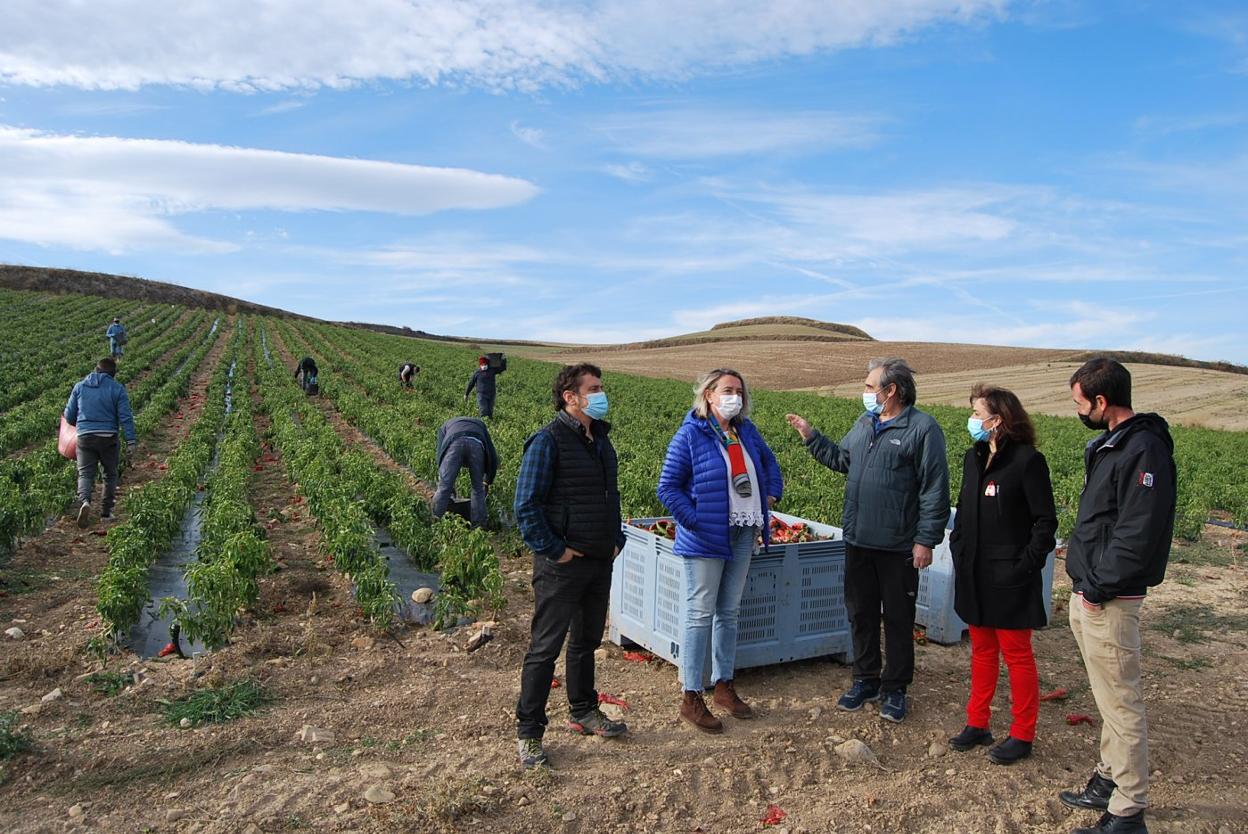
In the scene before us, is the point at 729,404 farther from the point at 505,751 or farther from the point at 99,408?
the point at 99,408

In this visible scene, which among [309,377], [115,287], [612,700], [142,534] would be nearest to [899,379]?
[612,700]

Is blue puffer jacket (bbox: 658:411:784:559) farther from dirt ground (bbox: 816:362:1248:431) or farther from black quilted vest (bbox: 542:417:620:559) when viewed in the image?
dirt ground (bbox: 816:362:1248:431)

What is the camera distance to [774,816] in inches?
166

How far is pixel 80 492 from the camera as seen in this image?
10453 mm

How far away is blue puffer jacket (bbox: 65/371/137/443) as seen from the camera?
405 inches

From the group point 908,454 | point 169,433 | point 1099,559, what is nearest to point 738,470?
point 908,454

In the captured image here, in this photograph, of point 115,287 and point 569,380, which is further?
point 115,287

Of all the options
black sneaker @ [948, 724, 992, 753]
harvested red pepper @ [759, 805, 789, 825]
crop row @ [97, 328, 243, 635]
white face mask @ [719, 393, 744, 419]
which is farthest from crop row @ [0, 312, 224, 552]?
black sneaker @ [948, 724, 992, 753]

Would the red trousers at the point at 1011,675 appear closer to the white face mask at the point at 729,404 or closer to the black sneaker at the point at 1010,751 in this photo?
the black sneaker at the point at 1010,751

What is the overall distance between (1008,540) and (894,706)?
139cm

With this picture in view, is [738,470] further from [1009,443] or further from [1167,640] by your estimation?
[1167,640]

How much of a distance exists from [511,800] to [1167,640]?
19.8 ft

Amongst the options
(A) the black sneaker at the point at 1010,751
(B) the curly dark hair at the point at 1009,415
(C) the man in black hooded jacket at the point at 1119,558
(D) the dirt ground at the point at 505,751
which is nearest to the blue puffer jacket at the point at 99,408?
(D) the dirt ground at the point at 505,751

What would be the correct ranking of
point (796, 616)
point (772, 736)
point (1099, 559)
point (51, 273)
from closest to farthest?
point (1099, 559) < point (772, 736) < point (796, 616) < point (51, 273)
